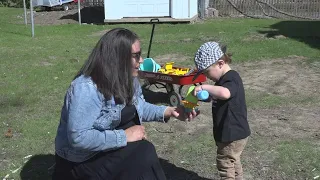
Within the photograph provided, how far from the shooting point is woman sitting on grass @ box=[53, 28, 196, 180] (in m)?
2.85

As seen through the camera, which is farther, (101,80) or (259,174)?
(259,174)

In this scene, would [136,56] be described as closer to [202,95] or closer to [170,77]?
[202,95]

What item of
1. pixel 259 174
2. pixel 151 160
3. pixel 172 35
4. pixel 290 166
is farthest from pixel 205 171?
pixel 172 35

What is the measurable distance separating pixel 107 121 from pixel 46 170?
182 cm

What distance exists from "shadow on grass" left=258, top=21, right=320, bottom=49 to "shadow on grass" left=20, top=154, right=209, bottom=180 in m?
7.89

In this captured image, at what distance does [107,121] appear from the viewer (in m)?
2.99

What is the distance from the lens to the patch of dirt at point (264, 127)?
15.3ft

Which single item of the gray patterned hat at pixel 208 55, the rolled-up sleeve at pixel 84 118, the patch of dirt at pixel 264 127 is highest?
the gray patterned hat at pixel 208 55

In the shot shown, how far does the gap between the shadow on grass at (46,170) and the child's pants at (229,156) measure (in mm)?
638

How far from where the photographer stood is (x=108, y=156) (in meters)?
3.06

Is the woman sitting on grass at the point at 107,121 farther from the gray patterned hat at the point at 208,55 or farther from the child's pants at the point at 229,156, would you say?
the child's pants at the point at 229,156

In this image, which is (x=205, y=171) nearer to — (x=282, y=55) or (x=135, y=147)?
(x=135, y=147)

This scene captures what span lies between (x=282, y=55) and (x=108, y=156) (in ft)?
26.7

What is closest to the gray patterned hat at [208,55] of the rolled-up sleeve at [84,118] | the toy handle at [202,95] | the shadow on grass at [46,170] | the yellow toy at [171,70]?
the toy handle at [202,95]
